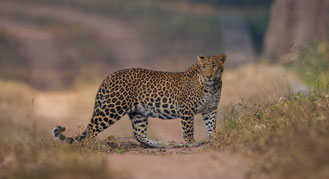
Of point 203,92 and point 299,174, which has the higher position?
point 203,92

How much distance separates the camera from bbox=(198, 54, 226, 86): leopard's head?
31.2 ft

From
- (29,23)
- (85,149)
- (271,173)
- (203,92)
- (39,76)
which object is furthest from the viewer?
(29,23)

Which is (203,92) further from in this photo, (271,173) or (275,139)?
(271,173)

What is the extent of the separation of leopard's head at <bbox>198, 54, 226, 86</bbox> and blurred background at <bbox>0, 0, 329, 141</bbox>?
23.5 feet

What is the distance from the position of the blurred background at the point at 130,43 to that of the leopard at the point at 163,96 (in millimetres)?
A: 6686

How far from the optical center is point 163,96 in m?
9.92

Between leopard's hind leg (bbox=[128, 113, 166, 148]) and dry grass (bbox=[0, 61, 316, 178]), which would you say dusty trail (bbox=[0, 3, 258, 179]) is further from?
leopard's hind leg (bbox=[128, 113, 166, 148])

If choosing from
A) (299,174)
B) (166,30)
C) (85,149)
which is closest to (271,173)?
(299,174)

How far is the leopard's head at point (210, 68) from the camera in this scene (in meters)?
9.50

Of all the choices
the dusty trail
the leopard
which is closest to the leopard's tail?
the leopard

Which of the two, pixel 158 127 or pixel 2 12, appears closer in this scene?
pixel 158 127

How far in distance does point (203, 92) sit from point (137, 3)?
76.7 ft

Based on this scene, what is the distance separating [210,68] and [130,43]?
819 inches

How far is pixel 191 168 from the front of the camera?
7066 millimetres
